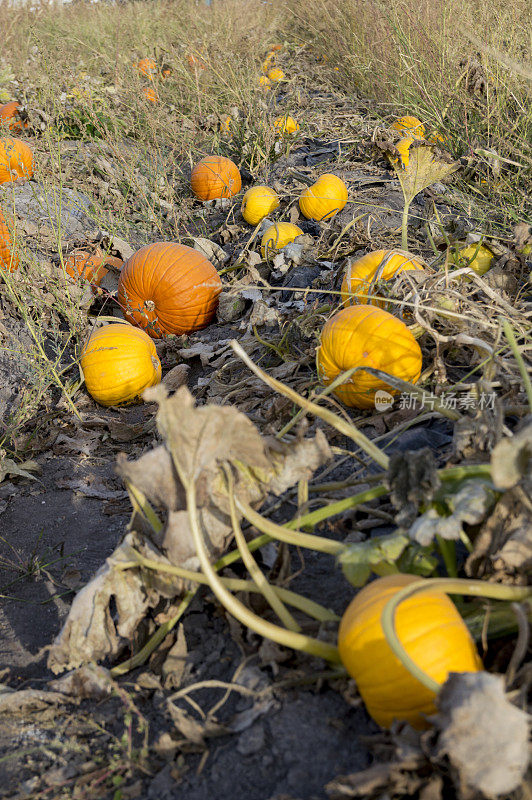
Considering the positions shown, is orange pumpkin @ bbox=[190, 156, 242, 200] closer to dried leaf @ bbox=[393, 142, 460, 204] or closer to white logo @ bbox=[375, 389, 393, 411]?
dried leaf @ bbox=[393, 142, 460, 204]

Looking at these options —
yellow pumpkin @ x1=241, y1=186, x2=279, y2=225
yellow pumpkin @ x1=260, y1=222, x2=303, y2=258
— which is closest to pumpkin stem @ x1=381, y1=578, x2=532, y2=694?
yellow pumpkin @ x1=260, y1=222, x2=303, y2=258

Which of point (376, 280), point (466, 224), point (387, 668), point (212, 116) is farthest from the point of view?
point (212, 116)

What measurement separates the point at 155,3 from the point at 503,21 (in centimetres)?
879

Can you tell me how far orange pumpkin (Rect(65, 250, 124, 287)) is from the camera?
4113 mm

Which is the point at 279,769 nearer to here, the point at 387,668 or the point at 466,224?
the point at 387,668

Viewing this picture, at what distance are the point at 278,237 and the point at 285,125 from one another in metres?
2.33

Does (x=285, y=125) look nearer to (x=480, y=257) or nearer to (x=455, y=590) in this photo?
(x=480, y=257)

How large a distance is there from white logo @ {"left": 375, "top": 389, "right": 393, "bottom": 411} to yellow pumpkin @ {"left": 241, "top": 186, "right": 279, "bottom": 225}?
9.52 feet

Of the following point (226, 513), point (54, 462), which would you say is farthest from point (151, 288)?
point (226, 513)

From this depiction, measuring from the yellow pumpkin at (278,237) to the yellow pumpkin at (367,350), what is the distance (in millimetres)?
1967

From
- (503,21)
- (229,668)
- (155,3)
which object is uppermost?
(155,3)

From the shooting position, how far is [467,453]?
1681 millimetres

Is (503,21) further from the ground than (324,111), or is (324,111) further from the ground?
(503,21)

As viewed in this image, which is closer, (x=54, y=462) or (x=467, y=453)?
(x=467, y=453)
